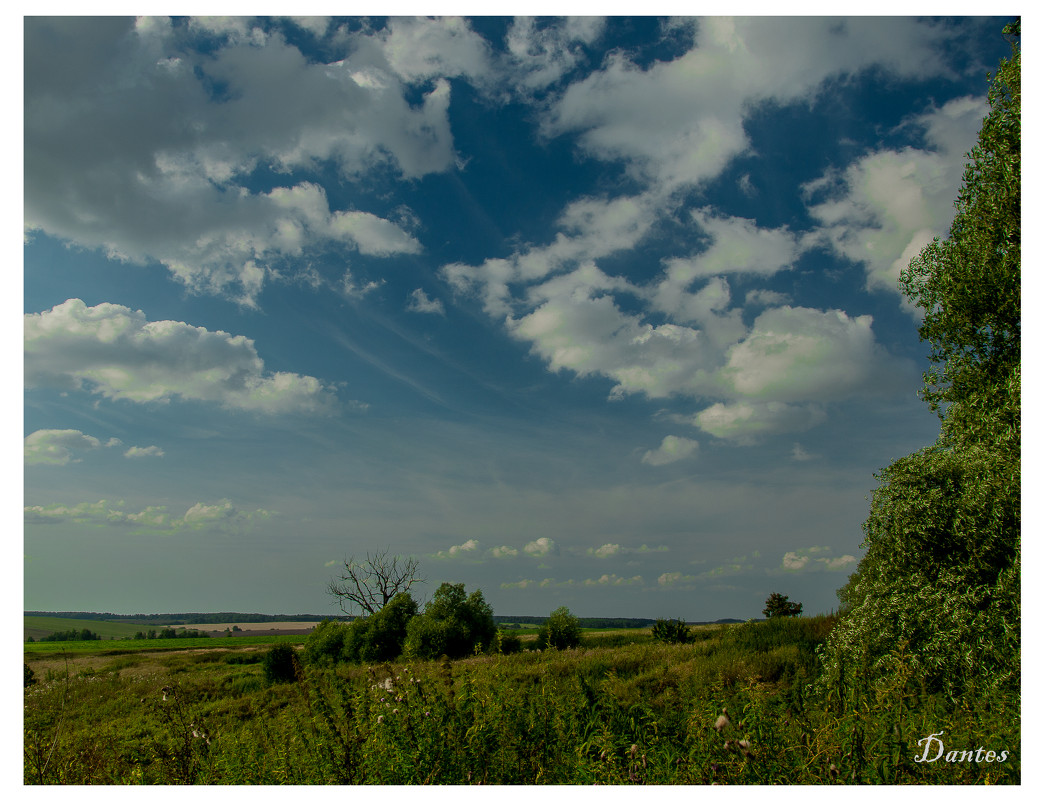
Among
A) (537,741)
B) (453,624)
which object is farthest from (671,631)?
(537,741)

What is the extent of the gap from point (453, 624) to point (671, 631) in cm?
917

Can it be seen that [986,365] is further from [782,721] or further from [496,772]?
[496,772]

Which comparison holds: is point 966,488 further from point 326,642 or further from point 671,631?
point 326,642

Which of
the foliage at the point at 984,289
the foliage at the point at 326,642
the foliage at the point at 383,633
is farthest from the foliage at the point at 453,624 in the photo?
the foliage at the point at 984,289

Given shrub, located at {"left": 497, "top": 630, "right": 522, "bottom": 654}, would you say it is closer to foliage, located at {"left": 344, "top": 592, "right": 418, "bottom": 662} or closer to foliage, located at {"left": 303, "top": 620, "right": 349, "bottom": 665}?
foliage, located at {"left": 344, "top": 592, "right": 418, "bottom": 662}

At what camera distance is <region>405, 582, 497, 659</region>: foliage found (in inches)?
893

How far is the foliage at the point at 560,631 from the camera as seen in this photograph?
24.4 metres

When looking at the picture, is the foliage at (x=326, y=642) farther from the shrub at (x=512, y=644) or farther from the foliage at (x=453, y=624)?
the shrub at (x=512, y=644)

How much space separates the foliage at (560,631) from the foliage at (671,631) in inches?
173

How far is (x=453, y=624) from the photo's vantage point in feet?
76.2

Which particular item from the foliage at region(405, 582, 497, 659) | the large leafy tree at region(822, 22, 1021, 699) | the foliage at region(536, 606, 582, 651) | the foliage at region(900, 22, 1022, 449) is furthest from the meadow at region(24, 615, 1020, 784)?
the foliage at region(536, 606, 582, 651)
